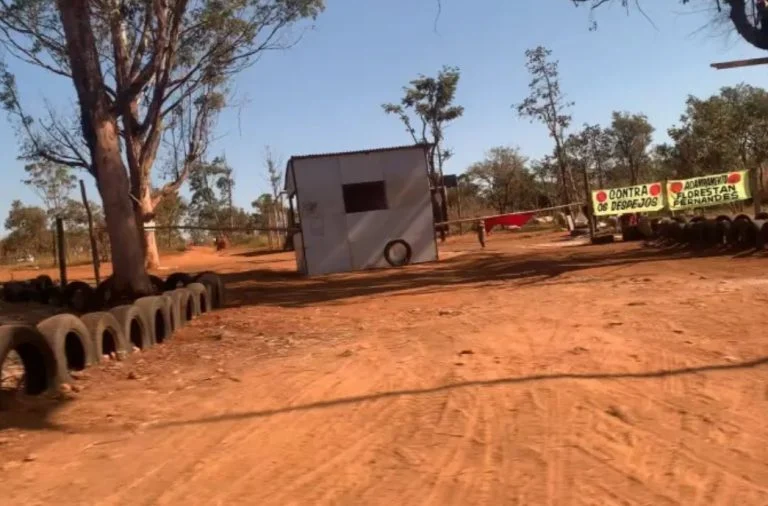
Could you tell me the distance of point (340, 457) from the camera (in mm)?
4090

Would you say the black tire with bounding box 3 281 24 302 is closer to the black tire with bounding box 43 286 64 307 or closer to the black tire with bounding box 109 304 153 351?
the black tire with bounding box 43 286 64 307

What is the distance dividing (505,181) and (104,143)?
44.2 metres

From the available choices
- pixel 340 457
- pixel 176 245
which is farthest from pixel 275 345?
pixel 176 245

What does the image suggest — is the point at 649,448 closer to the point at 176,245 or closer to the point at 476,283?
the point at 476,283

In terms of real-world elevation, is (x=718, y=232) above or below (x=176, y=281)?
below

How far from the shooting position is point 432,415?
15.5 feet

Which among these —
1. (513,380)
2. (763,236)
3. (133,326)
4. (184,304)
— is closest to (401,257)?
(763,236)

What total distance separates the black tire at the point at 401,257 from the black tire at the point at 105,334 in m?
12.5

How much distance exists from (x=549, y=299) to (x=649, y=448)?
5.86m

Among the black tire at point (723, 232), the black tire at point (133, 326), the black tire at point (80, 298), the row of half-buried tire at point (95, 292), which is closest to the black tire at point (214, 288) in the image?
the row of half-buried tire at point (95, 292)

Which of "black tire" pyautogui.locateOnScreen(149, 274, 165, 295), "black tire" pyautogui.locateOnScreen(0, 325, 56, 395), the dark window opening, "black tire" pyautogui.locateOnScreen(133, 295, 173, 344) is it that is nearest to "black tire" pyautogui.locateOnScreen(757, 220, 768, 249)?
the dark window opening

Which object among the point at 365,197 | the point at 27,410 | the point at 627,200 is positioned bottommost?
the point at 27,410

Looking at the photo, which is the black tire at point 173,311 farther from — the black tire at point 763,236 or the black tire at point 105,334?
the black tire at point 763,236

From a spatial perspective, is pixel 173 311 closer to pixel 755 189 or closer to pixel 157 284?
pixel 157 284
